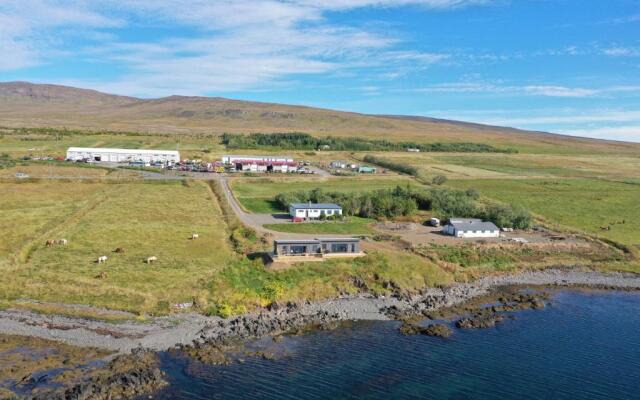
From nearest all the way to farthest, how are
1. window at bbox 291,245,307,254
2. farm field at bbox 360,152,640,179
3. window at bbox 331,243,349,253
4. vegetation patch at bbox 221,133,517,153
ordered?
1. window at bbox 291,245,307,254
2. window at bbox 331,243,349,253
3. farm field at bbox 360,152,640,179
4. vegetation patch at bbox 221,133,517,153

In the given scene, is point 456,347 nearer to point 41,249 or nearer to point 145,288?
point 145,288

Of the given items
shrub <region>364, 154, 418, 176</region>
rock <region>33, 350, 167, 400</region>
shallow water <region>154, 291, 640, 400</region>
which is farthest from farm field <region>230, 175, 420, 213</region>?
rock <region>33, 350, 167, 400</region>

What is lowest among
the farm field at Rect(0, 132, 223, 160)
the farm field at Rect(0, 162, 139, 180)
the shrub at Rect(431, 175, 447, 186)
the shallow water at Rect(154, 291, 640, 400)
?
the shallow water at Rect(154, 291, 640, 400)

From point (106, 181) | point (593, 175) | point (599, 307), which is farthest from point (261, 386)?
point (593, 175)

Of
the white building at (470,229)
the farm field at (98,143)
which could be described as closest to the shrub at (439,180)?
the white building at (470,229)

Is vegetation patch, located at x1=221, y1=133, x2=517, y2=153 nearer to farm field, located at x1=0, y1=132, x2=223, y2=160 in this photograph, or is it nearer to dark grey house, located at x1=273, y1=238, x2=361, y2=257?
farm field, located at x1=0, y1=132, x2=223, y2=160

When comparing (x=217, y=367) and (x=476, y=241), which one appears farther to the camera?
(x=476, y=241)
